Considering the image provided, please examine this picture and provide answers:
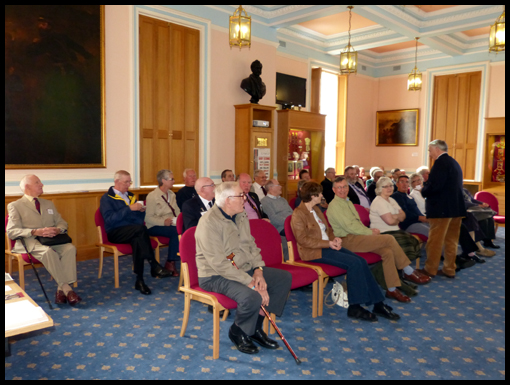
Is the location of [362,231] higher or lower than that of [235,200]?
lower

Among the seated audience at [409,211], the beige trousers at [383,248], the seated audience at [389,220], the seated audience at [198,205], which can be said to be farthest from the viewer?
the seated audience at [409,211]

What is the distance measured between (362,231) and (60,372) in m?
3.04

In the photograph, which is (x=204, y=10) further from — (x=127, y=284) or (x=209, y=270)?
(x=209, y=270)

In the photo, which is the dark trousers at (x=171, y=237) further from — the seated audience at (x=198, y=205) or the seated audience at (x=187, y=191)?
the seated audience at (x=187, y=191)

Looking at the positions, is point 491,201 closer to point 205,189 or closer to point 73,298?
point 205,189

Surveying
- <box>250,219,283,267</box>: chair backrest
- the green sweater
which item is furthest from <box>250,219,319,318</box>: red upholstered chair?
the green sweater

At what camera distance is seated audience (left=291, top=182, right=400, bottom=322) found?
390 centimetres

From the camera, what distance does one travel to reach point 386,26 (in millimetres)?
8320

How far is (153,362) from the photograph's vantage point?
3.05 m

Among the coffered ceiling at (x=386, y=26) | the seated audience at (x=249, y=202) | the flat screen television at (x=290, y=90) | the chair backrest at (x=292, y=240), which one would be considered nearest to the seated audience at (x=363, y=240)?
the chair backrest at (x=292, y=240)

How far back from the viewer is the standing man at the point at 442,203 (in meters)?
5.07

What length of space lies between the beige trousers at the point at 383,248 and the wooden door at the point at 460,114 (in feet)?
25.6

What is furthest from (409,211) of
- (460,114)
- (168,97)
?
(460,114)
